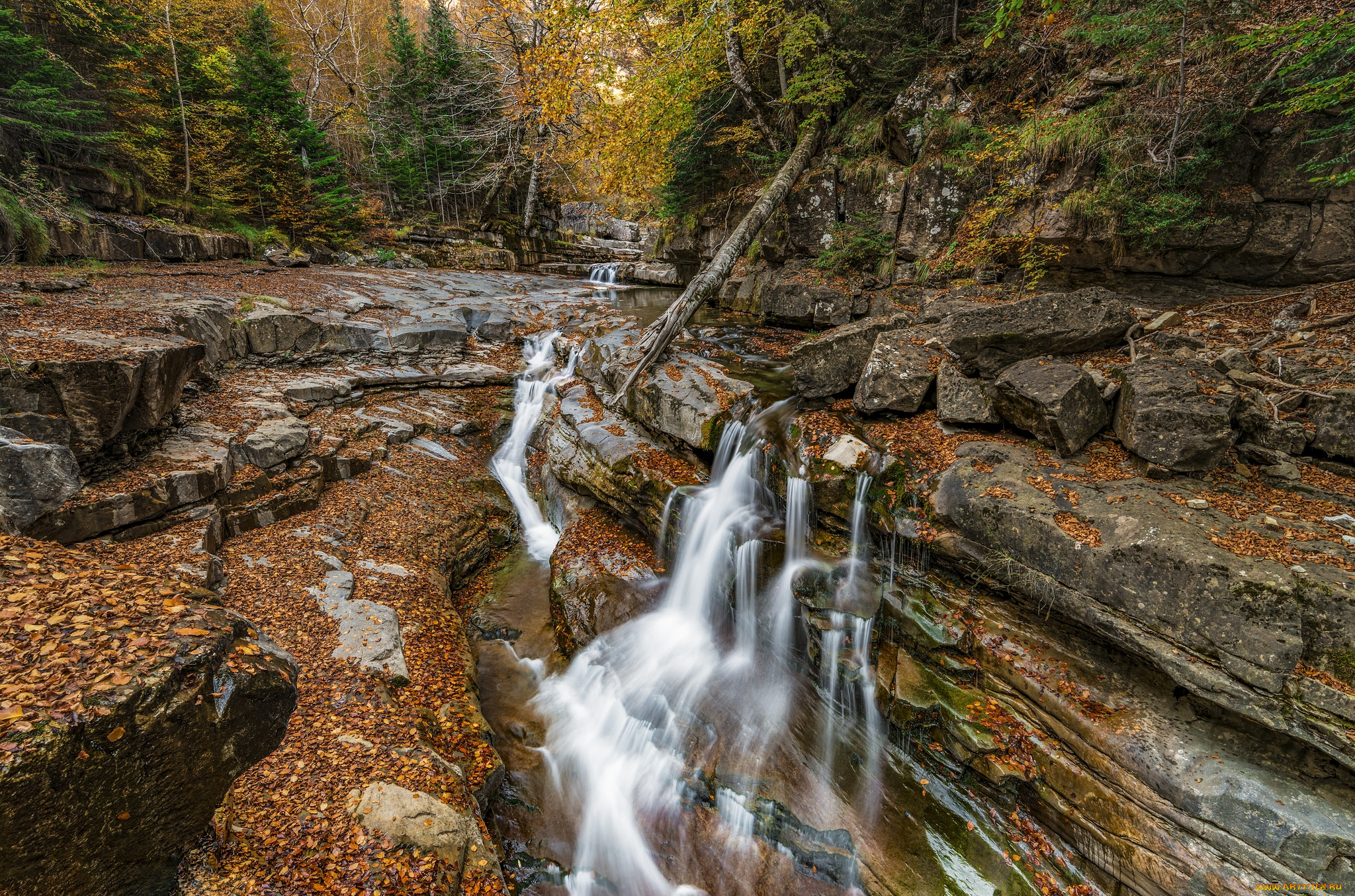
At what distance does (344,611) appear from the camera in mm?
5609

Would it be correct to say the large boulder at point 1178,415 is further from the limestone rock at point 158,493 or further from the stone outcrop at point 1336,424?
the limestone rock at point 158,493

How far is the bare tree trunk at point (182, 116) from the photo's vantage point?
14992 millimetres

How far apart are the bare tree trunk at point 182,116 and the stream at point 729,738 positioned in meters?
18.2

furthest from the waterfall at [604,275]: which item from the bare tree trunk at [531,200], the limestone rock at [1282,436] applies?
the limestone rock at [1282,436]

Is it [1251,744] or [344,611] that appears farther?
[344,611]

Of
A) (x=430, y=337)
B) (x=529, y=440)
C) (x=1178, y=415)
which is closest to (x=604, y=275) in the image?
(x=430, y=337)

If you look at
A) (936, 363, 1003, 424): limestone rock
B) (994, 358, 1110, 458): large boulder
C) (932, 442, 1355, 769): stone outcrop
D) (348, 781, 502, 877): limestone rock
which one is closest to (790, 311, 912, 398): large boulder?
(936, 363, 1003, 424): limestone rock

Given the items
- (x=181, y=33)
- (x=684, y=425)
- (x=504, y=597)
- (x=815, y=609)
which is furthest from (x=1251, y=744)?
(x=181, y=33)

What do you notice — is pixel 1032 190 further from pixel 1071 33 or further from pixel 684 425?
pixel 684 425

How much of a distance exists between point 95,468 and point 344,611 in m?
3.40

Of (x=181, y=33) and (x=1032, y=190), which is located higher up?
(x=181, y=33)

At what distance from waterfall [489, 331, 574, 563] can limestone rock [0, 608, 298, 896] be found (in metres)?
5.50

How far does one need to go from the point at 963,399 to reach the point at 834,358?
1903 millimetres

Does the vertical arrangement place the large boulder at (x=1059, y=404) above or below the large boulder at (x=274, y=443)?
above
